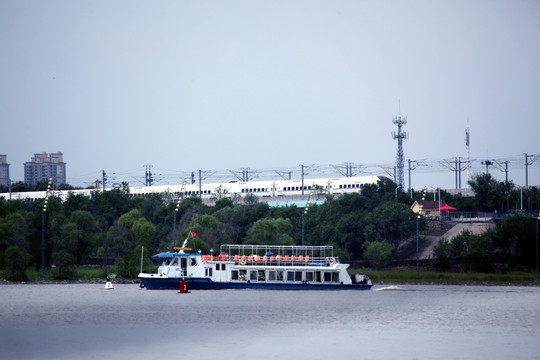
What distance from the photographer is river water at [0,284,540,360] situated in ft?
162

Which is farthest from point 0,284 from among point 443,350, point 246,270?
point 443,350

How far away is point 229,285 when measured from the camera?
9362 cm

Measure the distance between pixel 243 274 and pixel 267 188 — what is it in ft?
280

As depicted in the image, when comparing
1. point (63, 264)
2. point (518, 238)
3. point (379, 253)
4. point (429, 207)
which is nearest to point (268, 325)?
point (63, 264)

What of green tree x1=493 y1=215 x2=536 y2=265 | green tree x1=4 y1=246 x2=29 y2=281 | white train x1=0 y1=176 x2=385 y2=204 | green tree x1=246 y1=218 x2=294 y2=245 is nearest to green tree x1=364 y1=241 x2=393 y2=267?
green tree x1=246 y1=218 x2=294 y2=245

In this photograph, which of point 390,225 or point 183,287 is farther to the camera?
point 390,225

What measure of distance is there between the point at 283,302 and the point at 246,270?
15.5 metres

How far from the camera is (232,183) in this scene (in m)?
188

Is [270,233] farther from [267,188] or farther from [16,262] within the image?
[267,188]

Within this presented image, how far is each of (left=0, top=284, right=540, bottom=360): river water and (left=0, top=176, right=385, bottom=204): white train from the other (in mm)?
77921

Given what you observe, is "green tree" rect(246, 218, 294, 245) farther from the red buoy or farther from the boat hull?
the red buoy

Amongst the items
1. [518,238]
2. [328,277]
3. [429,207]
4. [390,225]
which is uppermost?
[429,207]

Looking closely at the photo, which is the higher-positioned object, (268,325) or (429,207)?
(429,207)

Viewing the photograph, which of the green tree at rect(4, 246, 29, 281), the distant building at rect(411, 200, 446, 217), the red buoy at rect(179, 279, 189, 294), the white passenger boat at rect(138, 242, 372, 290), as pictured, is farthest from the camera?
the distant building at rect(411, 200, 446, 217)
